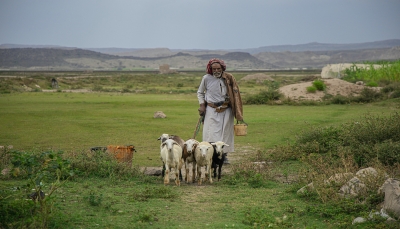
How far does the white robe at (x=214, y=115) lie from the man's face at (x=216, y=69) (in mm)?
116

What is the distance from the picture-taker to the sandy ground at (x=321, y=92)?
1173 inches

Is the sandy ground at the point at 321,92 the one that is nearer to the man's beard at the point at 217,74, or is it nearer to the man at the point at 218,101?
the man at the point at 218,101

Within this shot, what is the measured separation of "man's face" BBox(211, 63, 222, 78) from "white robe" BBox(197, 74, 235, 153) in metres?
0.12

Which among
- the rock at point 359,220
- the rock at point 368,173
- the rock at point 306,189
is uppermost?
the rock at point 368,173

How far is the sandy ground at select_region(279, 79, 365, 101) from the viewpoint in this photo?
2980cm

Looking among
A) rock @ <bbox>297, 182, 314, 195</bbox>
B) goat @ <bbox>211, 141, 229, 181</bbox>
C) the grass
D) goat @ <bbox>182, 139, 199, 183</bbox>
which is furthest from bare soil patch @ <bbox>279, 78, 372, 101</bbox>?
rock @ <bbox>297, 182, 314, 195</bbox>

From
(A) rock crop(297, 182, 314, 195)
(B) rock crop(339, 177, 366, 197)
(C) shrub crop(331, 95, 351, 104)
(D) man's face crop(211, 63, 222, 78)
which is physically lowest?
(C) shrub crop(331, 95, 351, 104)

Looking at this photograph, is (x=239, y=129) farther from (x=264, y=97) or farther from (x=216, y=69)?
(x=264, y=97)

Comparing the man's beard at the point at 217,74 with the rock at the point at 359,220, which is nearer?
the rock at the point at 359,220

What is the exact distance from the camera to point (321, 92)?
99.8ft

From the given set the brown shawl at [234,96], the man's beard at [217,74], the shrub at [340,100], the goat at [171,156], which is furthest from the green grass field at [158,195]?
the shrub at [340,100]

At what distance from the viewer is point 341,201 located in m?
7.78

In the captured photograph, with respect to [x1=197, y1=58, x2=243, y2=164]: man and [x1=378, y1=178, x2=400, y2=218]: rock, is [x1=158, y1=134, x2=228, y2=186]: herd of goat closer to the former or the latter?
[x1=197, y1=58, x2=243, y2=164]: man

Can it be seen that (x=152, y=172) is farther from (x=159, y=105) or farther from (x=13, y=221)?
(x=159, y=105)
